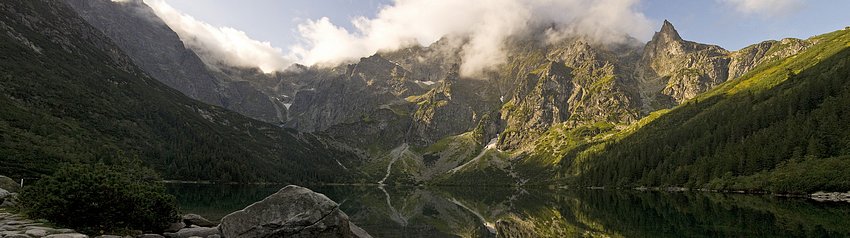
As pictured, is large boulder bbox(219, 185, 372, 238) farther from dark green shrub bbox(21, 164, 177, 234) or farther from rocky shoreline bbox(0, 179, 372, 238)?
dark green shrub bbox(21, 164, 177, 234)

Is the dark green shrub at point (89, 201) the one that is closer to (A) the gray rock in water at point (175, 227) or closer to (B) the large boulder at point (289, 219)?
(A) the gray rock in water at point (175, 227)

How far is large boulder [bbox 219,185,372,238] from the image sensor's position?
22.9m

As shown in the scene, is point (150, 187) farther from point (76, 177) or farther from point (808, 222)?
point (808, 222)

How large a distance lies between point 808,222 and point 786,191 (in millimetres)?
93884

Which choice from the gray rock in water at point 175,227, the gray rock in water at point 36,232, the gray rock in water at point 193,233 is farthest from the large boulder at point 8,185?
the gray rock in water at point 36,232

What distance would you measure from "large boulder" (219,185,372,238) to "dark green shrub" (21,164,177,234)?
436 cm

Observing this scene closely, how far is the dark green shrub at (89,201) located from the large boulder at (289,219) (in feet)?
14.3

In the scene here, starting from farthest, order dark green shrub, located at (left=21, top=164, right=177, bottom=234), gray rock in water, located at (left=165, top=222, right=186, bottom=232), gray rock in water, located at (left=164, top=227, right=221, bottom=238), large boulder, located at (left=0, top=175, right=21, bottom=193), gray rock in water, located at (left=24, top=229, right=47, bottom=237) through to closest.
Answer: large boulder, located at (left=0, top=175, right=21, bottom=193) < gray rock in water, located at (left=165, top=222, right=186, bottom=232) < gray rock in water, located at (left=164, top=227, right=221, bottom=238) < dark green shrub, located at (left=21, top=164, right=177, bottom=234) < gray rock in water, located at (left=24, top=229, right=47, bottom=237)

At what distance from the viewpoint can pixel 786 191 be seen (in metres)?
126

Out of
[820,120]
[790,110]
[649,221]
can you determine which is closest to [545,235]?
[649,221]

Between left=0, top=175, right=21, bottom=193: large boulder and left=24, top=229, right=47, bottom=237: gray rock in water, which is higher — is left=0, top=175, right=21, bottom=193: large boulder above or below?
below

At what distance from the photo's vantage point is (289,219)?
910 inches

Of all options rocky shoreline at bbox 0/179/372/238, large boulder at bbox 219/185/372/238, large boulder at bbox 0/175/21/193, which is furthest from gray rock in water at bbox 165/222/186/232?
large boulder at bbox 0/175/21/193

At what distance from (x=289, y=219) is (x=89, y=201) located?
8.92 m
